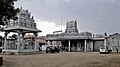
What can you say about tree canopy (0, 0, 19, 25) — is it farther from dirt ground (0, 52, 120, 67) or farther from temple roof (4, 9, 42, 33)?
temple roof (4, 9, 42, 33)

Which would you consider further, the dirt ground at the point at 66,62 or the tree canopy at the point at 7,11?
the dirt ground at the point at 66,62

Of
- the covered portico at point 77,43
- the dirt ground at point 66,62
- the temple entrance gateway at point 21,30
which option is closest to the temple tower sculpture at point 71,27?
the covered portico at point 77,43

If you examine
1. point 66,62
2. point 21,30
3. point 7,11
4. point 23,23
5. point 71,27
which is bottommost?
point 66,62

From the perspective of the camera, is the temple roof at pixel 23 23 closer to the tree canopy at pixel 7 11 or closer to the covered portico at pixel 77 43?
the covered portico at pixel 77 43

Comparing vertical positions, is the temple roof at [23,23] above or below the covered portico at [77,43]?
above

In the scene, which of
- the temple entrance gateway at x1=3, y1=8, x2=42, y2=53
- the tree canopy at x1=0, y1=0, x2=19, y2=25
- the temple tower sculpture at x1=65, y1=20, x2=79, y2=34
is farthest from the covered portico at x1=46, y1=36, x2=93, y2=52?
the tree canopy at x1=0, y1=0, x2=19, y2=25

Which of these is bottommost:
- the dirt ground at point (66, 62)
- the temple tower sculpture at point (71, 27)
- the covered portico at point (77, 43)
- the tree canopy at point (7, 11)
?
the dirt ground at point (66, 62)

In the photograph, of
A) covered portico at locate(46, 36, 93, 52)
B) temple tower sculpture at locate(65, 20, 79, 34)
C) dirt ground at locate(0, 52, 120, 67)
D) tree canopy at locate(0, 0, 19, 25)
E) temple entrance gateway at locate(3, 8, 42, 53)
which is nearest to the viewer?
tree canopy at locate(0, 0, 19, 25)

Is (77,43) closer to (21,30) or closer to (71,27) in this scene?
(71,27)

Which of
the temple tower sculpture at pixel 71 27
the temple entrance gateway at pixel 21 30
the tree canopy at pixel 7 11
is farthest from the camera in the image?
the temple tower sculpture at pixel 71 27

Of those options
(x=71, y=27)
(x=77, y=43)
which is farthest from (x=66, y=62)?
(x=71, y=27)

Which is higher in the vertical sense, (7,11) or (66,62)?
(7,11)

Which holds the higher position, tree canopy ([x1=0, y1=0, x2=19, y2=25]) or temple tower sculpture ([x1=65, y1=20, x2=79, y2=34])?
temple tower sculpture ([x1=65, y1=20, x2=79, y2=34])

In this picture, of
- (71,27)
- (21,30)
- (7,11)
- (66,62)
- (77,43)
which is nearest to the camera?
(7,11)
